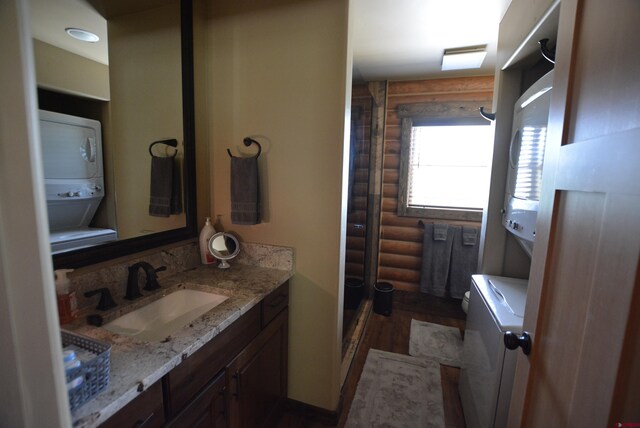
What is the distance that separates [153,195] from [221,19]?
1087 mm

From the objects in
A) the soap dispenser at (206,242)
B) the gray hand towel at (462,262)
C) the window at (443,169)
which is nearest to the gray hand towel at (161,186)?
the soap dispenser at (206,242)

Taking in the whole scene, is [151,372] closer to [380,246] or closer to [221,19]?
[221,19]

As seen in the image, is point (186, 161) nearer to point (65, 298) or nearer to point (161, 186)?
point (161, 186)

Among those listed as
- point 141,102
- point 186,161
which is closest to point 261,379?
point 186,161

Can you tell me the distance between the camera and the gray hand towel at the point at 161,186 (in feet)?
4.70

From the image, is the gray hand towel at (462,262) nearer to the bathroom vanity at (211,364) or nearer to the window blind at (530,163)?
the window blind at (530,163)

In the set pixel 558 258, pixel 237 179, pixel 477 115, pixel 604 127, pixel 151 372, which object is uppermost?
pixel 477 115

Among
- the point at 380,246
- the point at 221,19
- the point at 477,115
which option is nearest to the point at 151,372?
the point at 221,19

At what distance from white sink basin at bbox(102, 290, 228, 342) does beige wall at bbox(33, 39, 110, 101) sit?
2.98 ft

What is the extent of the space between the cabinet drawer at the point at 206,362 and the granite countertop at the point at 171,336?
6 centimetres

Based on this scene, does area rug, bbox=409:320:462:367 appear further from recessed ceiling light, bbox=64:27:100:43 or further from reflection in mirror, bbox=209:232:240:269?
recessed ceiling light, bbox=64:27:100:43

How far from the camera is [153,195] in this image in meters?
1.44

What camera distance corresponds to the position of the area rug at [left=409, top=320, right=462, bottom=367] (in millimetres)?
2402

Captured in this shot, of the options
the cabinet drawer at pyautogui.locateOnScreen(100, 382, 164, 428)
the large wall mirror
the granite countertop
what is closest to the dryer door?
the large wall mirror
